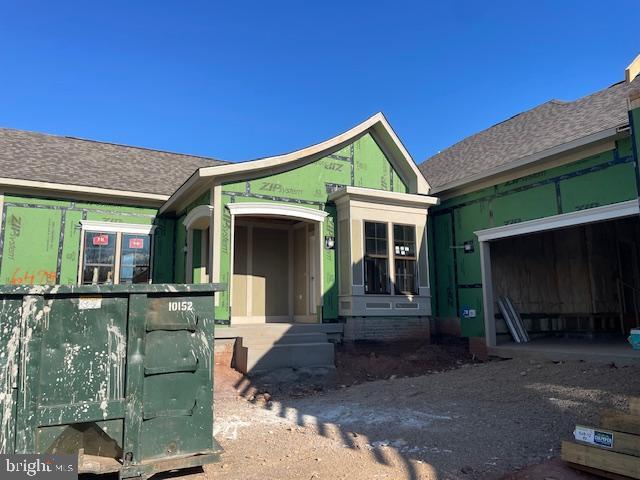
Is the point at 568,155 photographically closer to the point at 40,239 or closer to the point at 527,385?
the point at 527,385

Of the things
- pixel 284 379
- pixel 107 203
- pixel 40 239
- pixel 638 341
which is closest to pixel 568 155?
pixel 638 341

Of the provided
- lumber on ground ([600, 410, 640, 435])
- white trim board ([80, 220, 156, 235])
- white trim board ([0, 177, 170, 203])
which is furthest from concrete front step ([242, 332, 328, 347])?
lumber on ground ([600, 410, 640, 435])

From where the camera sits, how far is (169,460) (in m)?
4.27

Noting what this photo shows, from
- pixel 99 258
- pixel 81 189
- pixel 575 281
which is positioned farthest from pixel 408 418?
pixel 81 189

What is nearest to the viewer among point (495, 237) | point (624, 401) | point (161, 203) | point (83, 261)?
point (624, 401)

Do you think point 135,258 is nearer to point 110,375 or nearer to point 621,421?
point 110,375

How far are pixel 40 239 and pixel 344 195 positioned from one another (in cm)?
736

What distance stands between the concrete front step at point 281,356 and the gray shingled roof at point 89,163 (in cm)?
575

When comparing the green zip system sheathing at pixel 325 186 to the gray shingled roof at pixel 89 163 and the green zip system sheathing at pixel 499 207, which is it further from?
the gray shingled roof at pixel 89 163

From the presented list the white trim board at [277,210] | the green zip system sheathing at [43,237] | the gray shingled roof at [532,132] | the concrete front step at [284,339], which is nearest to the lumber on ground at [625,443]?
the concrete front step at [284,339]

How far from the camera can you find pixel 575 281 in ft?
44.3

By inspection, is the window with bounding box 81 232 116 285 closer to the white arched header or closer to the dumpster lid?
the white arched header

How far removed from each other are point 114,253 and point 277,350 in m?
5.68

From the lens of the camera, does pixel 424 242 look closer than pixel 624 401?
No
